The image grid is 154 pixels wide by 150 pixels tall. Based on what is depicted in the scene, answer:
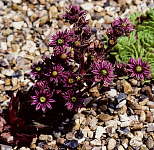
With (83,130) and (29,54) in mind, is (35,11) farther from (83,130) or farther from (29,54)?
(83,130)

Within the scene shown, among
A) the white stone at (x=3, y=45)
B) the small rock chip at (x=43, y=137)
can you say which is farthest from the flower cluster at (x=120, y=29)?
the white stone at (x=3, y=45)

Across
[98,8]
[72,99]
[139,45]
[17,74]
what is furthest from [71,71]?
[98,8]

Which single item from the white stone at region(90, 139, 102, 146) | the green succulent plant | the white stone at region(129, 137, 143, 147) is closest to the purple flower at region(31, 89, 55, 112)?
the white stone at region(90, 139, 102, 146)

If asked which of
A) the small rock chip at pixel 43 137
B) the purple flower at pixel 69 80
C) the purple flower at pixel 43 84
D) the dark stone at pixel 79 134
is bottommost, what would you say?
the small rock chip at pixel 43 137

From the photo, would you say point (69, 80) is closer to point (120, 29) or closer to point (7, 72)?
point (120, 29)

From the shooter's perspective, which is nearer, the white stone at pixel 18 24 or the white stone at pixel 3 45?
the white stone at pixel 3 45

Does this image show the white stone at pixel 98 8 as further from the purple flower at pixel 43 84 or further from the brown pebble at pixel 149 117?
the purple flower at pixel 43 84

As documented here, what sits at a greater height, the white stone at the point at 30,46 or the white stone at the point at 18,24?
the white stone at the point at 18,24
